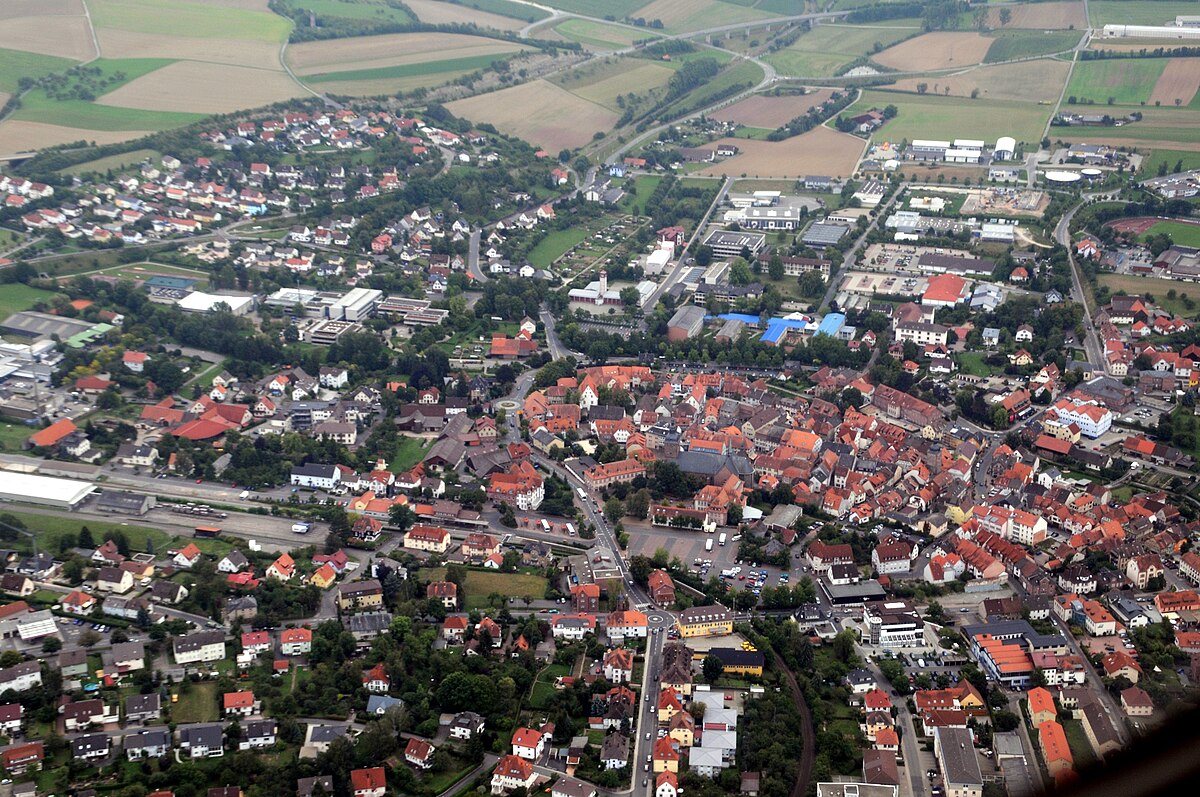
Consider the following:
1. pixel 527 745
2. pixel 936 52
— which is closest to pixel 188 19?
pixel 936 52

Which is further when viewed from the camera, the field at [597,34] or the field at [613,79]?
the field at [597,34]

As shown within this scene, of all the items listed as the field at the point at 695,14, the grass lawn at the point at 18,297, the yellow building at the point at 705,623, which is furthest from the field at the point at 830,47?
the yellow building at the point at 705,623

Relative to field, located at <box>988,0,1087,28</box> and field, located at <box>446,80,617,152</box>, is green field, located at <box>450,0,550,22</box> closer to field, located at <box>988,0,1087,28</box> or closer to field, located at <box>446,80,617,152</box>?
field, located at <box>446,80,617,152</box>

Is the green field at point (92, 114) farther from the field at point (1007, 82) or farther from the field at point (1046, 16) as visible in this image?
Result: the field at point (1046, 16)

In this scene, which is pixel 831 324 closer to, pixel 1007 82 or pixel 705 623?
pixel 705 623

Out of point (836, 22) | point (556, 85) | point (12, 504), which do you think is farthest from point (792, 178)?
point (12, 504)

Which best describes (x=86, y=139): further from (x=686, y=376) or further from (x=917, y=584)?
(x=917, y=584)
